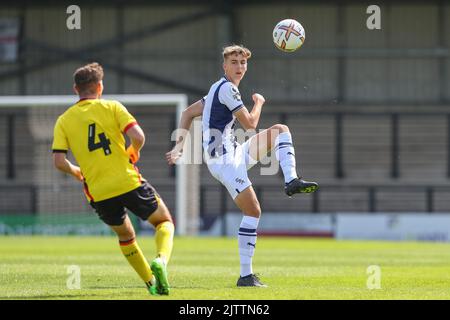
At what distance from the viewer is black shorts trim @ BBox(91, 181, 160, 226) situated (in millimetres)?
8773

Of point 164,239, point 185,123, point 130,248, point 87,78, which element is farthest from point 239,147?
point 87,78

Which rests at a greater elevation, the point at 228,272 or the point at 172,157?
the point at 172,157

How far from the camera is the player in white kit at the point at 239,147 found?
1006 cm

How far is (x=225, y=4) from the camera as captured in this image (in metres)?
34.4

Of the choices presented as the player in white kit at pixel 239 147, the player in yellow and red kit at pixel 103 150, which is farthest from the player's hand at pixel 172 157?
the player in yellow and red kit at pixel 103 150

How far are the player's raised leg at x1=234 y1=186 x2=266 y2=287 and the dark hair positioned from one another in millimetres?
2139

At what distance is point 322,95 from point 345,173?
296 centimetres

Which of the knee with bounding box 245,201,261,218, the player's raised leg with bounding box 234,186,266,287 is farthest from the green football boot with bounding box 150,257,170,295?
the knee with bounding box 245,201,261,218

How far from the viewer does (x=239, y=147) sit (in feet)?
34.2

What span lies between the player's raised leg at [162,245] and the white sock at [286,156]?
1.53 metres

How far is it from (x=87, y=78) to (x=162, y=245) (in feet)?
5.41

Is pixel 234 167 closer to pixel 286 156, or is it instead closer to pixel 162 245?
pixel 286 156

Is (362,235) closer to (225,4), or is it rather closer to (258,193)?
Answer: (258,193)

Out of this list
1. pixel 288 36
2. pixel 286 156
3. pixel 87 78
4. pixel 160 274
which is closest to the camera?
pixel 160 274
